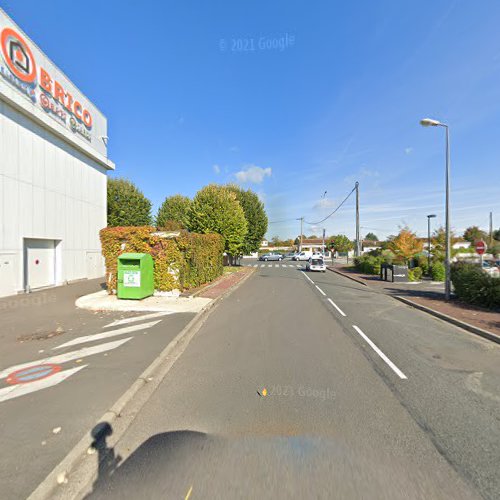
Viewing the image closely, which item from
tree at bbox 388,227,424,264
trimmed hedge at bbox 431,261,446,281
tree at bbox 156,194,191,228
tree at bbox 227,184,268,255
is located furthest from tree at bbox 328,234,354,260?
trimmed hedge at bbox 431,261,446,281

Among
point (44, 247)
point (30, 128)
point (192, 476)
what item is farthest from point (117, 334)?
point (30, 128)

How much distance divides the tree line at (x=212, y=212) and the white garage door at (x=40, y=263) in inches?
324

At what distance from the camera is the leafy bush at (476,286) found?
28.9 feet

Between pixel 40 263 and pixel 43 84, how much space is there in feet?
30.3

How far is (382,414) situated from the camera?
125 inches

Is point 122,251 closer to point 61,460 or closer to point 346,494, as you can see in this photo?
point 61,460

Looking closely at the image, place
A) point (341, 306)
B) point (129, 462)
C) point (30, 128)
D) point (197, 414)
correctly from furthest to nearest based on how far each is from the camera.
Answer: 1. point (30, 128)
2. point (341, 306)
3. point (197, 414)
4. point (129, 462)

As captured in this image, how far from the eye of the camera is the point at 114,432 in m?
2.87

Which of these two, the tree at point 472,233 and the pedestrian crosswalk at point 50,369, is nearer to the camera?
the pedestrian crosswalk at point 50,369

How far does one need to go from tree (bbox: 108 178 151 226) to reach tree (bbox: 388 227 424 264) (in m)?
23.6

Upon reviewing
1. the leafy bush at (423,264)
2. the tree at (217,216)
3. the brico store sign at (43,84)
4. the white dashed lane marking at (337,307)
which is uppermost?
the brico store sign at (43,84)

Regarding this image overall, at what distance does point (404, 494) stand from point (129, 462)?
238 centimetres

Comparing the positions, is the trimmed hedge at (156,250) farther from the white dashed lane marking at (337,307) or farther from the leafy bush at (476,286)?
the leafy bush at (476,286)

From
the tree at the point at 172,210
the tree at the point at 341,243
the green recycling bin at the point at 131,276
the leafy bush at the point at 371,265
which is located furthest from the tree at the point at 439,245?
the tree at the point at 341,243
